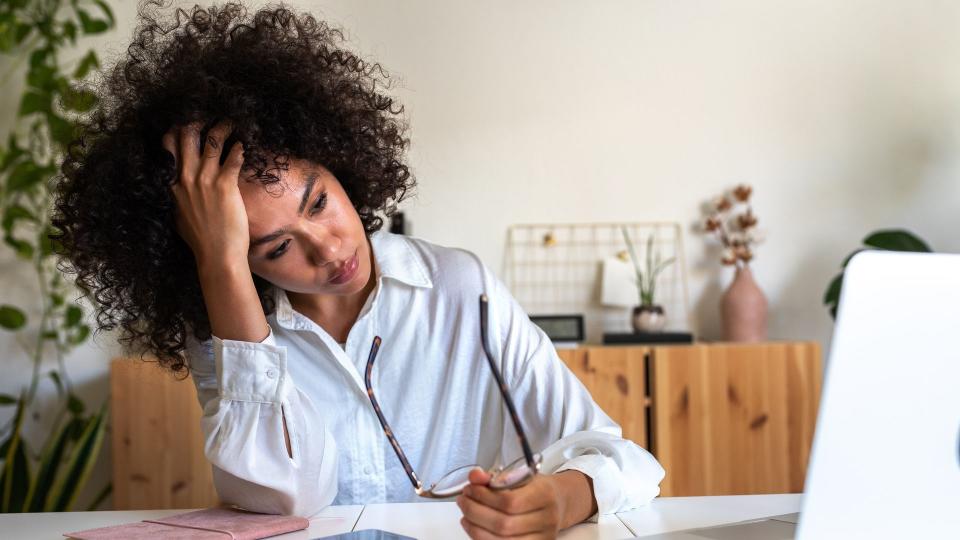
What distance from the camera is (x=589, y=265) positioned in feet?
10.6

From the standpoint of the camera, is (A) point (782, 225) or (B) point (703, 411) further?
(A) point (782, 225)

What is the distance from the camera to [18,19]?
3.13 m

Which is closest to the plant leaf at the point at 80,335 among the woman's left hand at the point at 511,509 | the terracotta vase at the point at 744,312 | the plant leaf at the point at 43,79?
the plant leaf at the point at 43,79

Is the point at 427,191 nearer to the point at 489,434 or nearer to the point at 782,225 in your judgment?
the point at 782,225

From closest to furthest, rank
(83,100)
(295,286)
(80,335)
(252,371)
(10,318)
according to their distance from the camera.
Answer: (252,371)
(295,286)
(83,100)
(10,318)
(80,335)

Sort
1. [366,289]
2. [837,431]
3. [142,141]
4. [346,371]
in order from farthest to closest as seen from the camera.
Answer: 1. [366,289]
2. [346,371]
3. [142,141]
4. [837,431]

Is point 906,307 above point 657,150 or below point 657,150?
below

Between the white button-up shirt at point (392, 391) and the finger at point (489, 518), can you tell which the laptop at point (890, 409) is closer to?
the finger at point (489, 518)

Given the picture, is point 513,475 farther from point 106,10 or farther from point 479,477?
point 106,10

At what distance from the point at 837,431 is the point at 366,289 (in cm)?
102

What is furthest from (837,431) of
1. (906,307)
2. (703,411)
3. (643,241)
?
(643,241)

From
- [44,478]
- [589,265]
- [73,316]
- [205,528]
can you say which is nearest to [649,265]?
[589,265]

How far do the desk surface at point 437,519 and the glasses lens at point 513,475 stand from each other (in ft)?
0.82

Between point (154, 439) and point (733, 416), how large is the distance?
1.76 m
